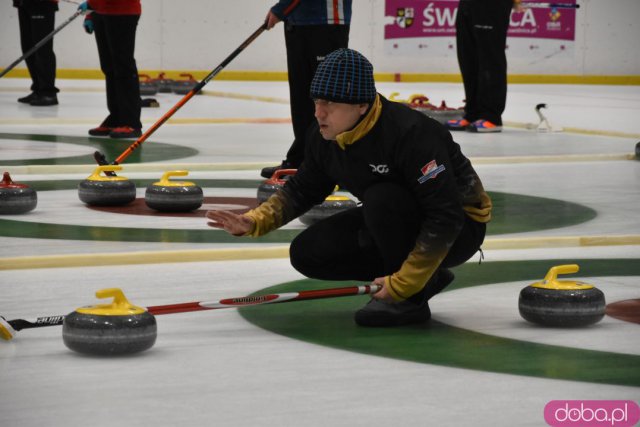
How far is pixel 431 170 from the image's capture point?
3.01 meters

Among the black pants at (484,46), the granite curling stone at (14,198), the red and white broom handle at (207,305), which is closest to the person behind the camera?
the red and white broom handle at (207,305)

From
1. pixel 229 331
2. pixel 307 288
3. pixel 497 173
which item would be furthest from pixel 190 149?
pixel 229 331

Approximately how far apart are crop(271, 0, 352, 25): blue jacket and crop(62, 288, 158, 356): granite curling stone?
3214mm

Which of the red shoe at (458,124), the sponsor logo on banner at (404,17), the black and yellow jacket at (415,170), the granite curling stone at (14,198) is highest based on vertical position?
the black and yellow jacket at (415,170)

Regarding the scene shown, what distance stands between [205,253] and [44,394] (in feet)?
5.57

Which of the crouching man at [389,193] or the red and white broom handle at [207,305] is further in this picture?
the crouching man at [389,193]

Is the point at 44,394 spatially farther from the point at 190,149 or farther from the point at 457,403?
the point at 190,149

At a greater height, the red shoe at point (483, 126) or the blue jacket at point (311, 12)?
the blue jacket at point (311, 12)

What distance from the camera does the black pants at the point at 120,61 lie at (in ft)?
26.4

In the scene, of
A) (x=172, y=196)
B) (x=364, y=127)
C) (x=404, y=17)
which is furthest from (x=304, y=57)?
(x=404, y=17)

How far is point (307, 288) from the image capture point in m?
3.68

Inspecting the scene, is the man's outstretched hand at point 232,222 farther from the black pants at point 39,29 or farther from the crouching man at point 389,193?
the black pants at point 39,29

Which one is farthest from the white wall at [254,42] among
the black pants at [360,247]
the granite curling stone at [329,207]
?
the black pants at [360,247]

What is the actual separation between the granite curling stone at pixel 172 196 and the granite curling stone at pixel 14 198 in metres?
0.47
